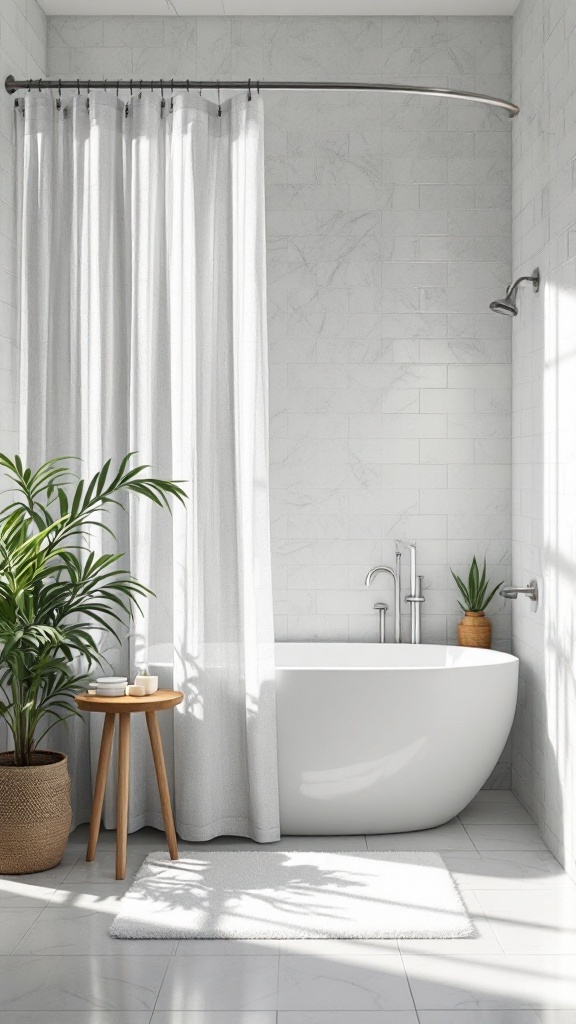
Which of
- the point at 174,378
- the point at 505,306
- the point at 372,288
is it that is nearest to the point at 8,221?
the point at 174,378

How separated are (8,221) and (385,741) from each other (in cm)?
253

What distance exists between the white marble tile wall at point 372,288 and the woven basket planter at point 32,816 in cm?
143

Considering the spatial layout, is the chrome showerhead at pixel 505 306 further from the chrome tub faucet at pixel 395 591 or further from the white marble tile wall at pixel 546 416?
the chrome tub faucet at pixel 395 591

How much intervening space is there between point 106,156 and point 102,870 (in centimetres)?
268

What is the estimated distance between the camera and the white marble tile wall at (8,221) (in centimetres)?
395

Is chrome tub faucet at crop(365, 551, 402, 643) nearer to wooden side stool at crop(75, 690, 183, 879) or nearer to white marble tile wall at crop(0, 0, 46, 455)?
wooden side stool at crop(75, 690, 183, 879)

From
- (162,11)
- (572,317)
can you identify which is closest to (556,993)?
(572,317)

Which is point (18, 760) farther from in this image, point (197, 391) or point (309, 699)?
point (197, 391)

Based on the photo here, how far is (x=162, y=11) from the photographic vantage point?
4.57 metres

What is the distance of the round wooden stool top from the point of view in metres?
3.50

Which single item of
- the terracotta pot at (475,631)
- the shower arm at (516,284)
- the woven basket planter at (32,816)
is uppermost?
the shower arm at (516,284)

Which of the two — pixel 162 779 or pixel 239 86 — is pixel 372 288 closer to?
pixel 239 86

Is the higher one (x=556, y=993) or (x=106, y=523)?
(x=106, y=523)

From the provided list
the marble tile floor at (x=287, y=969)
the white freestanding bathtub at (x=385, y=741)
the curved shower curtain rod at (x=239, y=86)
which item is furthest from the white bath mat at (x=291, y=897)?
the curved shower curtain rod at (x=239, y=86)
